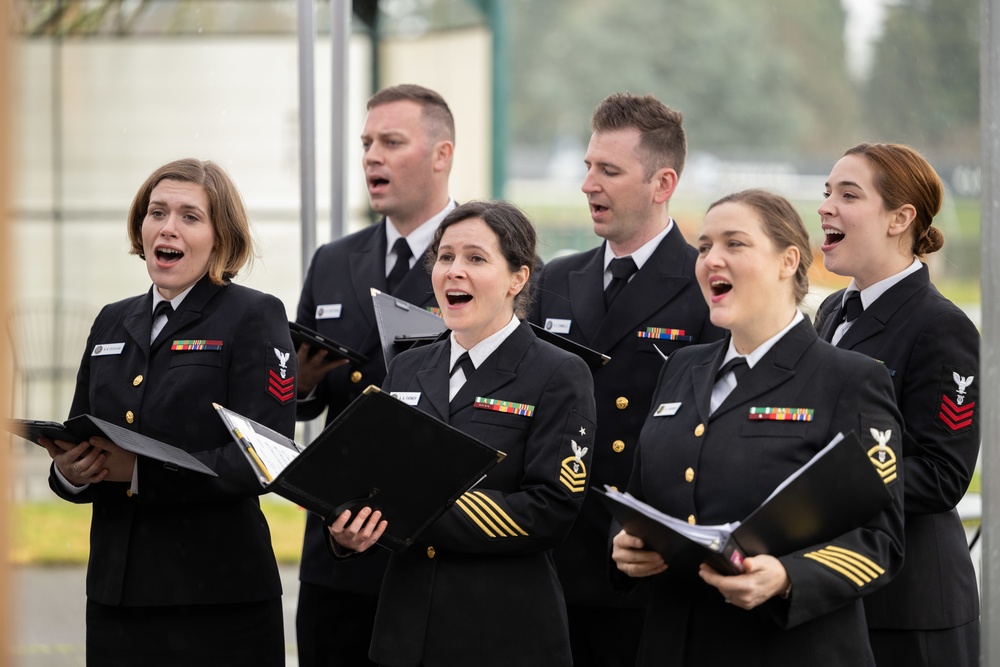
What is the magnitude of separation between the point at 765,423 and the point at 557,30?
3965cm

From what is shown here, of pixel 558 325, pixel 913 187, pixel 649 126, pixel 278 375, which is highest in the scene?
pixel 649 126

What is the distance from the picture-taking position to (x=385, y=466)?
250 centimetres

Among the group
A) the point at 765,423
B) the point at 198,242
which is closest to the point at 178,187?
the point at 198,242

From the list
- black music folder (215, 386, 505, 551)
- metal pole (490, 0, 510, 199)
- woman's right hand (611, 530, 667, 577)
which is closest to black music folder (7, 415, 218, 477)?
black music folder (215, 386, 505, 551)

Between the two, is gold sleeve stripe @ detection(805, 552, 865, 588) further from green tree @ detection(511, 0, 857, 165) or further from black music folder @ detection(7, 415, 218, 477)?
green tree @ detection(511, 0, 857, 165)

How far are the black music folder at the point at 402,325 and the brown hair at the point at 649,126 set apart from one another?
2.48 feet

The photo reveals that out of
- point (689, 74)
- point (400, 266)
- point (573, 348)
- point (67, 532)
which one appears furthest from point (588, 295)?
point (689, 74)

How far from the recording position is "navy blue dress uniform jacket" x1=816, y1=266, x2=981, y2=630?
115 inches

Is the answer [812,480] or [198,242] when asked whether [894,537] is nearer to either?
[812,480]

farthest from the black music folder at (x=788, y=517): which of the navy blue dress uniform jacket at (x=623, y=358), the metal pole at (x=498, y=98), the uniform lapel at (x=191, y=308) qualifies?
the metal pole at (x=498, y=98)

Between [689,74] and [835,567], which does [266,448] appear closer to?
[835,567]

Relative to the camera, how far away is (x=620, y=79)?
130ft

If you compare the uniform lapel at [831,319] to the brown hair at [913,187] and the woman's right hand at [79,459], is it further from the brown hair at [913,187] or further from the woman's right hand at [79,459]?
the woman's right hand at [79,459]

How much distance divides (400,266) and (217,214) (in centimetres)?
76
